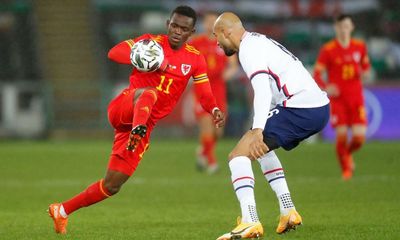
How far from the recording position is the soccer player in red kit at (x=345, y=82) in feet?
49.5

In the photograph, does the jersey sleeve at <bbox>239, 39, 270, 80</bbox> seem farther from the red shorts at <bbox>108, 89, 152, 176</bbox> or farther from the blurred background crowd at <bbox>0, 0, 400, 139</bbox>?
the blurred background crowd at <bbox>0, 0, 400, 139</bbox>

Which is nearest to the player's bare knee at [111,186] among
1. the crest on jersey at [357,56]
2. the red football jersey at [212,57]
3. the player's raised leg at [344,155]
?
the player's raised leg at [344,155]

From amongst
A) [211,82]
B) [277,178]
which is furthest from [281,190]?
[211,82]

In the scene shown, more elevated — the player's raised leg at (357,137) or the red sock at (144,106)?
the red sock at (144,106)

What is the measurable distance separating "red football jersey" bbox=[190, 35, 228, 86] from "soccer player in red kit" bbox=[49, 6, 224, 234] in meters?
7.36

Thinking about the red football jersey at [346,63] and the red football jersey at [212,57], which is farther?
the red football jersey at [212,57]

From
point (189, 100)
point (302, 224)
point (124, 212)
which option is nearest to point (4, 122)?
point (189, 100)

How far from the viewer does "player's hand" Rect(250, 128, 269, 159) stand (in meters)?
8.30

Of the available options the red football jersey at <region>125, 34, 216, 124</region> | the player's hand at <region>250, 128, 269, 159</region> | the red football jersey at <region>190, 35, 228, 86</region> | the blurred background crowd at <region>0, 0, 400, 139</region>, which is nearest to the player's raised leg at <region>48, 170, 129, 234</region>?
the red football jersey at <region>125, 34, 216, 124</region>

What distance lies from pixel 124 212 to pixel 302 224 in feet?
7.85

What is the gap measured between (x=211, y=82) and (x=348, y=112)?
2.70 meters

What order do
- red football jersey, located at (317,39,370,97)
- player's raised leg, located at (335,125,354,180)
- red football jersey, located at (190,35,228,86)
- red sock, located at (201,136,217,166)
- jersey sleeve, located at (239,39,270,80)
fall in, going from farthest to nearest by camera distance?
red football jersey, located at (190,35,228,86)
red sock, located at (201,136,217,166)
red football jersey, located at (317,39,370,97)
player's raised leg, located at (335,125,354,180)
jersey sleeve, located at (239,39,270,80)

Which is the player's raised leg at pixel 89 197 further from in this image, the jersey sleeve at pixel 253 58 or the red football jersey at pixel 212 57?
the red football jersey at pixel 212 57

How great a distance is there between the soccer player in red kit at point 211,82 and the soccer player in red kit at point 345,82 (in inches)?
77.1
